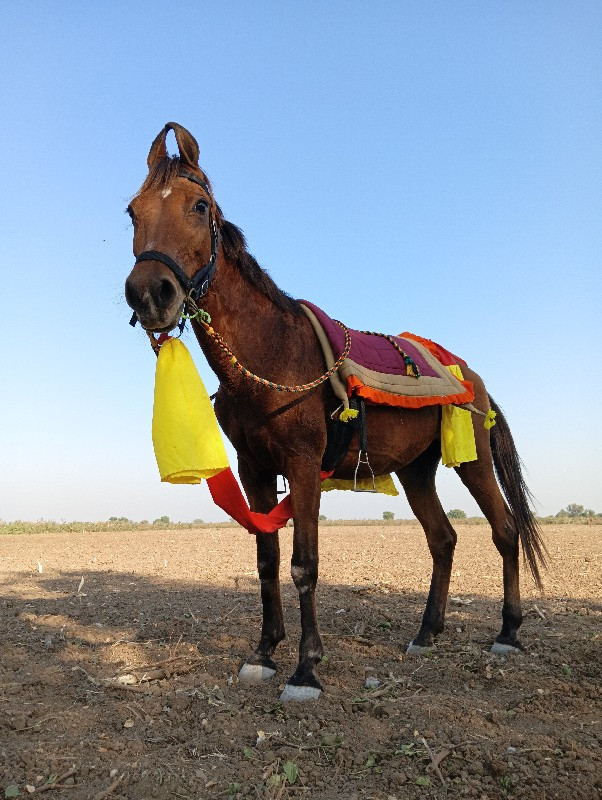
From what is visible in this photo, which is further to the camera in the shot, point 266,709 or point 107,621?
point 107,621

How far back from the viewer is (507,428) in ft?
21.8

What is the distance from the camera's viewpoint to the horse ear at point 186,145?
4016 millimetres

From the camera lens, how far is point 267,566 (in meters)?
4.85

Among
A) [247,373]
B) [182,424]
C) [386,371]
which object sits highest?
[386,371]

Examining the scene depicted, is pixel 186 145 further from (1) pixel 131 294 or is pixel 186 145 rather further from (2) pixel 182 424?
(2) pixel 182 424

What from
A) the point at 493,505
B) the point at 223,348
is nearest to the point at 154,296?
the point at 223,348

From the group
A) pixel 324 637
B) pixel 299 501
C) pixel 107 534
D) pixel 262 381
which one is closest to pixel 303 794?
pixel 299 501

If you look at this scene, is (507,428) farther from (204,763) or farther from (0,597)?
(0,597)

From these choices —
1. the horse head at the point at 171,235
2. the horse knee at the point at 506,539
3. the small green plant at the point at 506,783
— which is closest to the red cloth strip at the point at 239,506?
the horse head at the point at 171,235

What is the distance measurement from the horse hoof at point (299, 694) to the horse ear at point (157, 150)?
133 inches

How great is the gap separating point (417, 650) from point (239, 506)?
213cm

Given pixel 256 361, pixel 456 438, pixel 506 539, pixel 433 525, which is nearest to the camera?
pixel 256 361

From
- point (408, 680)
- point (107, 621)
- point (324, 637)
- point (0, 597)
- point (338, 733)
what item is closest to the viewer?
point (338, 733)

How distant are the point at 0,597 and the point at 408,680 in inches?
197
